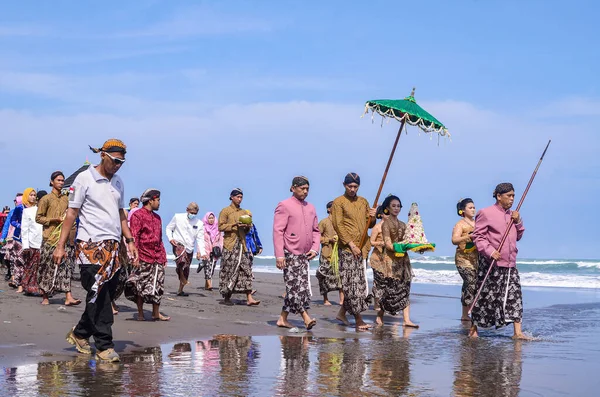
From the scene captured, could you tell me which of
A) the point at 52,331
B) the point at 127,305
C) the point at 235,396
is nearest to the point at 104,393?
the point at 235,396

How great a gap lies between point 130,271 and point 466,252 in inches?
191

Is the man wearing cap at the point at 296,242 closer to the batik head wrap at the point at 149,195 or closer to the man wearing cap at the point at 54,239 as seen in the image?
the batik head wrap at the point at 149,195

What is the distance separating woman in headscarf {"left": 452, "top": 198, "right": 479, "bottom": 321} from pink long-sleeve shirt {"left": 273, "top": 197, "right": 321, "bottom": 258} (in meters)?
2.41

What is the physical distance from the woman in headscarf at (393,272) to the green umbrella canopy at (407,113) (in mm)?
1075

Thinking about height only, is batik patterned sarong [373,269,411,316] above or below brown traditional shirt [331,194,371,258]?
below

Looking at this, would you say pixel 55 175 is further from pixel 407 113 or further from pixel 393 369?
pixel 393 369

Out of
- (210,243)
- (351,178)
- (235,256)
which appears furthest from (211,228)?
(351,178)

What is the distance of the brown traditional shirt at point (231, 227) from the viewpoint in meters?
14.6

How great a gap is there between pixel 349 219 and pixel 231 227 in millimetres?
3898

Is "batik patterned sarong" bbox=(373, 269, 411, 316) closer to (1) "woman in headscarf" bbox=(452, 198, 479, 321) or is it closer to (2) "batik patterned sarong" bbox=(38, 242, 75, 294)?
(1) "woman in headscarf" bbox=(452, 198, 479, 321)

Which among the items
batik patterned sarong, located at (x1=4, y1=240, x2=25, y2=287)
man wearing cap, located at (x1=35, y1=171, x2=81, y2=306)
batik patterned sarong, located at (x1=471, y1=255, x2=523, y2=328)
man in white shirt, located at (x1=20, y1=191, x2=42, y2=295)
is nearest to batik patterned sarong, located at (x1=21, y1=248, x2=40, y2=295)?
man in white shirt, located at (x1=20, y1=191, x2=42, y2=295)

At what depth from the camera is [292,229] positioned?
10625 millimetres

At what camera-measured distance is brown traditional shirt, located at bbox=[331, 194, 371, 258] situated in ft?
36.6

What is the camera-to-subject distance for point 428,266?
4900 centimetres
